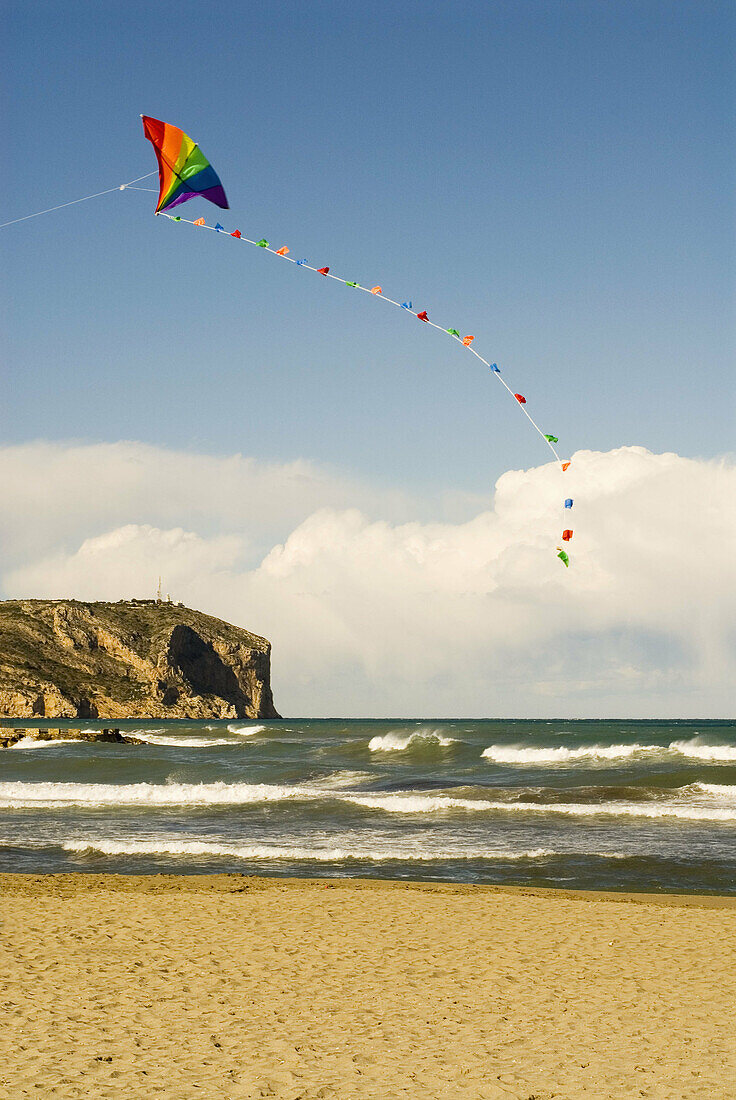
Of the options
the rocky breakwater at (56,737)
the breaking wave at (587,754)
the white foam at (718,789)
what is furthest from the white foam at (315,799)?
the rocky breakwater at (56,737)

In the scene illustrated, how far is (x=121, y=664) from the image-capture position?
115 m

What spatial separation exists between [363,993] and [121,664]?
Answer: 111m

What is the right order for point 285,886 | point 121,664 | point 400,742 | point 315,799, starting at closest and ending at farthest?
1. point 285,886
2. point 315,799
3. point 400,742
4. point 121,664

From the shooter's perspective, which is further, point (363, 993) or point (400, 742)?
point (400, 742)

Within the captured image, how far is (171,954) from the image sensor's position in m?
10.6

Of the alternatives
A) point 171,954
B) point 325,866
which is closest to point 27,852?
point 325,866

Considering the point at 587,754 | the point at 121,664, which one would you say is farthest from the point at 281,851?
the point at 121,664

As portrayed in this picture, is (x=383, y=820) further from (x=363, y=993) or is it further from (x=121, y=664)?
(x=121, y=664)

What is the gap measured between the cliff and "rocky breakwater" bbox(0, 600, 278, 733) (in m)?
0.12

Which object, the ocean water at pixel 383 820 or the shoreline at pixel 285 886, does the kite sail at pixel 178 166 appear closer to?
the shoreline at pixel 285 886

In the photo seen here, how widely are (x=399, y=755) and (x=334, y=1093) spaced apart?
4079 centimetres

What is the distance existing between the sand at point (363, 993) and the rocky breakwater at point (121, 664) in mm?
95533

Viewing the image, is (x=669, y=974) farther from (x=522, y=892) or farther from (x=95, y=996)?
(x=95, y=996)

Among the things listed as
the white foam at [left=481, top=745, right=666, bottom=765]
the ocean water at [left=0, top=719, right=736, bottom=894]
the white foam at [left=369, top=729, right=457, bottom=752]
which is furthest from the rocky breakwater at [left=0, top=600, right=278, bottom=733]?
the white foam at [left=481, top=745, right=666, bottom=765]
